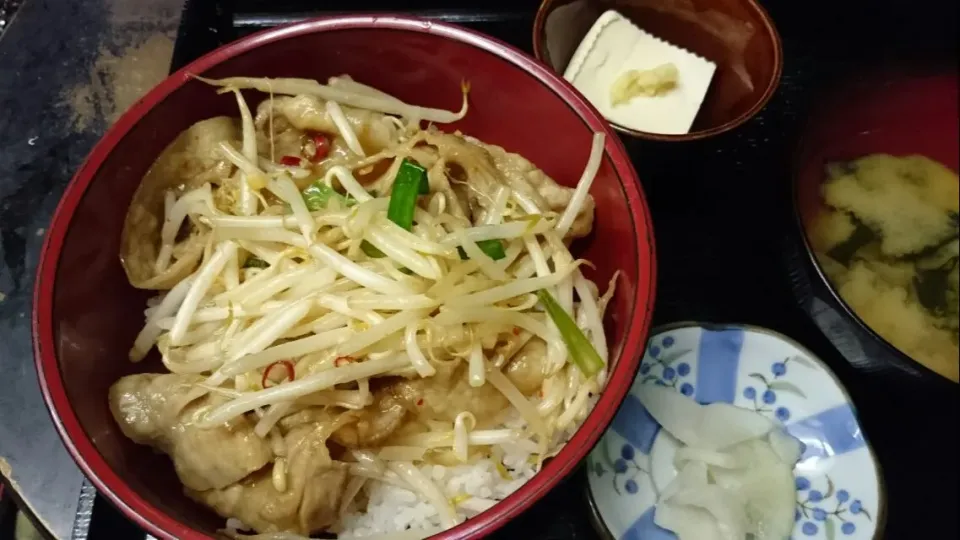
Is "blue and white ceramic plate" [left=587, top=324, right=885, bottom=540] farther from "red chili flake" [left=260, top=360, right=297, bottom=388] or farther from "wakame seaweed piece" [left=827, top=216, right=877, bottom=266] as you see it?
"red chili flake" [left=260, top=360, right=297, bottom=388]

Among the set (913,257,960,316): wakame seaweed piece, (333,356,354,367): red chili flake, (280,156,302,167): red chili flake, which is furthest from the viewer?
(913,257,960,316): wakame seaweed piece

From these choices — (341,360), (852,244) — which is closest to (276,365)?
(341,360)

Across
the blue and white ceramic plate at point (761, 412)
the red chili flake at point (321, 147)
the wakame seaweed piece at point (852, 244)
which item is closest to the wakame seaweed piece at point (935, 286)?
the wakame seaweed piece at point (852, 244)

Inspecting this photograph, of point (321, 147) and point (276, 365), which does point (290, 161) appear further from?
point (276, 365)

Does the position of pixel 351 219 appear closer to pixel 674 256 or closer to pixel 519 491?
pixel 519 491

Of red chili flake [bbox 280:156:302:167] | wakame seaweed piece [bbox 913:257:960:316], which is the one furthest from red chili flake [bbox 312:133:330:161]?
wakame seaweed piece [bbox 913:257:960:316]
